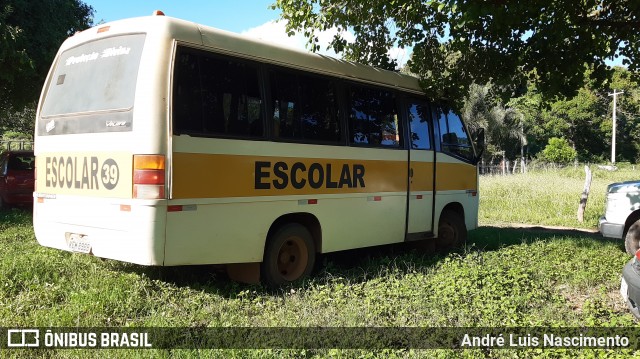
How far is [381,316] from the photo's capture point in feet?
15.3

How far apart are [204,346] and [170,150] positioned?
1.78 meters

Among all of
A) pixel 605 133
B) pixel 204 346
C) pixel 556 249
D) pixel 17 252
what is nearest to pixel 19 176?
pixel 17 252

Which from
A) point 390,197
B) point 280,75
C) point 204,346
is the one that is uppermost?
point 280,75

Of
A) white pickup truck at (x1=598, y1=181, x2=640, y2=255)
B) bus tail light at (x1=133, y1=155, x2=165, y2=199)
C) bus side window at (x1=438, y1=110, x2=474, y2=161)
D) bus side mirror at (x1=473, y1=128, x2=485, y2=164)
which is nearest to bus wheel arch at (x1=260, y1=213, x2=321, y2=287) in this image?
bus tail light at (x1=133, y1=155, x2=165, y2=199)

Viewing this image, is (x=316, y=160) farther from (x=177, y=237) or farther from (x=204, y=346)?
(x=204, y=346)

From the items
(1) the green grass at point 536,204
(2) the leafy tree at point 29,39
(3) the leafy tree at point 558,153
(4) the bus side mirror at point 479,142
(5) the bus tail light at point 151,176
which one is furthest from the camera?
(3) the leafy tree at point 558,153

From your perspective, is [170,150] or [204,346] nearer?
[204,346]

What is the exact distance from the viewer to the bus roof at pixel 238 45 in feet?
16.0

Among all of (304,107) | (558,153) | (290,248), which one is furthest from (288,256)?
(558,153)

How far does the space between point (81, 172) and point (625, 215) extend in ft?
27.6

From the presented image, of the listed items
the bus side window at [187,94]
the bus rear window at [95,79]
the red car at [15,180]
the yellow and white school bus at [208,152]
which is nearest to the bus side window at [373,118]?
the yellow and white school bus at [208,152]

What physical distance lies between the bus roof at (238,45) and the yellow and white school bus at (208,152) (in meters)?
0.01

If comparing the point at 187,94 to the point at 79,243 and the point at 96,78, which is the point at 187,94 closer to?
the point at 96,78

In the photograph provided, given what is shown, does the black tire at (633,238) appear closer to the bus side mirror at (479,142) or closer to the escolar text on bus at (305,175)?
the bus side mirror at (479,142)
